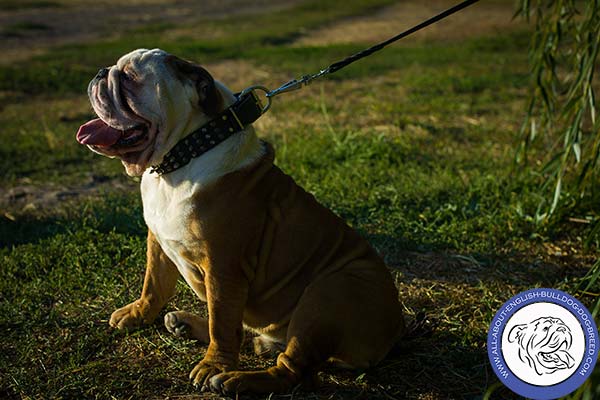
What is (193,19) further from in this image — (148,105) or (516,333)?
(516,333)

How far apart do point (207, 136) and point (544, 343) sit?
4.91ft

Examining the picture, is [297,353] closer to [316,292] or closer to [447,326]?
[316,292]

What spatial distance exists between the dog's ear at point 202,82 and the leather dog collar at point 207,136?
0.05 meters

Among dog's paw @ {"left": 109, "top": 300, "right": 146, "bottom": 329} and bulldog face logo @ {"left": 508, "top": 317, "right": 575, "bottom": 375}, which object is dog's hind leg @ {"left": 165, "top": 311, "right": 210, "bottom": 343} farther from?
bulldog face logo @ {"left": 508, "top": 317, "right": 575, "bottom": 375}

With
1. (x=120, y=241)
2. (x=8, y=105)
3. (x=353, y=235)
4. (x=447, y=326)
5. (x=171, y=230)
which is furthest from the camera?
(x=8, y=105)

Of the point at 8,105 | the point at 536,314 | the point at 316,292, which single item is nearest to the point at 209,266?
the point at 316,292

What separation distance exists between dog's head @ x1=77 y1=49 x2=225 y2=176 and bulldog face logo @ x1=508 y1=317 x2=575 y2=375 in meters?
1.46

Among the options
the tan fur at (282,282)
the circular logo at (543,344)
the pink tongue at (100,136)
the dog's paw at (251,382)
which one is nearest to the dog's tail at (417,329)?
the tan fur at (282,282)

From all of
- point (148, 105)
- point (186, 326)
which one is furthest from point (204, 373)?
point (148, 105)

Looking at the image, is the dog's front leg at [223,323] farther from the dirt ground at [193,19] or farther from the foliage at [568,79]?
the dirt ground at [193,19]

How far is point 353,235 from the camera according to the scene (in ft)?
10.1

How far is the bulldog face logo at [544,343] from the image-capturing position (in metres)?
2.47

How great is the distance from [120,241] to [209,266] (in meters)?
1.66

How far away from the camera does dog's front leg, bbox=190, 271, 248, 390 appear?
2.78m
